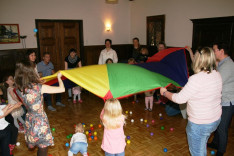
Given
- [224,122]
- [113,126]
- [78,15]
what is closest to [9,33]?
Answer: [78,15]

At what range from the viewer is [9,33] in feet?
20.1

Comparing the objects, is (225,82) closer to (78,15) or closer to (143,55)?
(143,55)

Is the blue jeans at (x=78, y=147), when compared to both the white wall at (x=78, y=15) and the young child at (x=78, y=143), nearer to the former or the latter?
the young child at (x=78, y=143)

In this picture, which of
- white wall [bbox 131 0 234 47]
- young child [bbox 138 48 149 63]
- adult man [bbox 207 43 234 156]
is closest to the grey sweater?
adult man [bbox 207 43 234 156]

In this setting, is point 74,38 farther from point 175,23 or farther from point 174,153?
point 174,153

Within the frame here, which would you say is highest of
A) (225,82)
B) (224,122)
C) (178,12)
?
(178,12)

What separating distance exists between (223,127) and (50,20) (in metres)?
6.21

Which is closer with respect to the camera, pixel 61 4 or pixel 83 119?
pixel 83 119

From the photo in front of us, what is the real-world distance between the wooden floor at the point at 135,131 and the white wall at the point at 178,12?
2584mm

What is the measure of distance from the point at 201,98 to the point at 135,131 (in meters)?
1.97

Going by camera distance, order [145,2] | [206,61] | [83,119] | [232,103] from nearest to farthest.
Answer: [206,61], [232,103], [83,119], [145,2]

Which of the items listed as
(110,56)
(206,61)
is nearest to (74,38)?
(110,56)

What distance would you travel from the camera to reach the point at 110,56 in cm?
534

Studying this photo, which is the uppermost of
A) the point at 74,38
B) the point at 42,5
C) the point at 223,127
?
the point at 42,5
